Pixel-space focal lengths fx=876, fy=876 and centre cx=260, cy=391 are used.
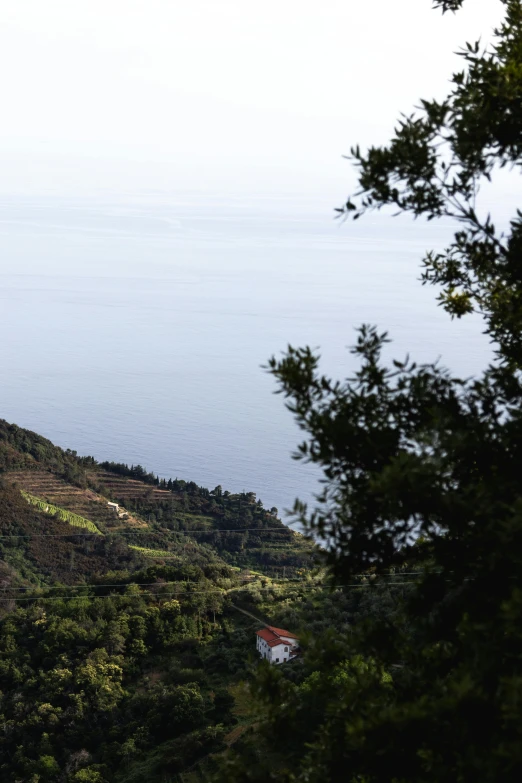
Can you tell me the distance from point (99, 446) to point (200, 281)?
83431 mm

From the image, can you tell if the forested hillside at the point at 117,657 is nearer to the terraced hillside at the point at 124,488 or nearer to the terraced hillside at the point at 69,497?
the terraced hillside at the point at 69,497

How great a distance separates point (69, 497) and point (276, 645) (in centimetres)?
2898

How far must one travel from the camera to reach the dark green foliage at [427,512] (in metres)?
3.81

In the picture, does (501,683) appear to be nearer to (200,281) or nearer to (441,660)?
(441,660)

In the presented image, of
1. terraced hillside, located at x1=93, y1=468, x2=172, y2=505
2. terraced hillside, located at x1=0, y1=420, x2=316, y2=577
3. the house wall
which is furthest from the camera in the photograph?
terraced hillside, located at x1=93, y1=468, x2=172, y2=505

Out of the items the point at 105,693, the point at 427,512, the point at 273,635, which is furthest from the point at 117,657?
the point at 427,512

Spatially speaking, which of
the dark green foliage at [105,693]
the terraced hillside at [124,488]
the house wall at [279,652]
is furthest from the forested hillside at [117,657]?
the terraced hillside at [124,488]

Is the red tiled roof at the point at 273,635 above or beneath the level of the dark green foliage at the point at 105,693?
above

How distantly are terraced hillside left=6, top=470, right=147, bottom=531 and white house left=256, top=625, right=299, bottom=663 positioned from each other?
25.5 meters

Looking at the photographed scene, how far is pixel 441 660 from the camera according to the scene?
435 cm

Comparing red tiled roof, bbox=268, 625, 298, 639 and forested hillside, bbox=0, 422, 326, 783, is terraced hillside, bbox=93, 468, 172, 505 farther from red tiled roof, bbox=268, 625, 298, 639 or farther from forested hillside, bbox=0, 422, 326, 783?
red tiled roof, bbox=268, 625, 298, 639

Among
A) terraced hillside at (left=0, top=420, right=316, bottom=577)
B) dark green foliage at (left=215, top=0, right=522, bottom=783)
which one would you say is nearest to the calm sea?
terraced hillside at (left=0, top=420, right=316, bottom=577)

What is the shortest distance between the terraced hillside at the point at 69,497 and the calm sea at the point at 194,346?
36.1ft

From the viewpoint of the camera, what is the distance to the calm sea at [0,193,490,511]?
6438cm
